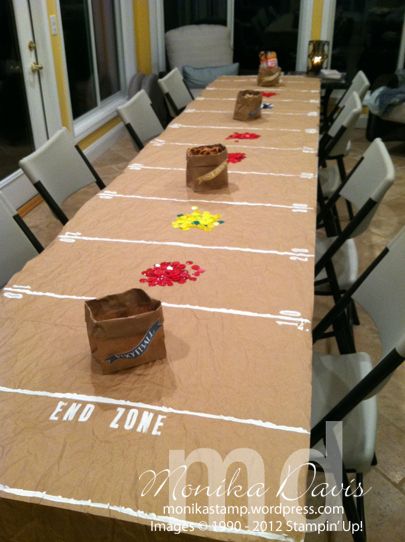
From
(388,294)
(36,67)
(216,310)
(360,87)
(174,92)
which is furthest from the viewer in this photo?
(174,92)

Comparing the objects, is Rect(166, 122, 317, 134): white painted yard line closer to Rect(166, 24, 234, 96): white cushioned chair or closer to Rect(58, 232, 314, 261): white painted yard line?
Rect(58, 232, 314, 261): white painted yard line

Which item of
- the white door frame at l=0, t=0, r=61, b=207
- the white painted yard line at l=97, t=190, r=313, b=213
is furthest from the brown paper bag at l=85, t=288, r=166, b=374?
the white door frame at l=0, t=0, r=61, b=207

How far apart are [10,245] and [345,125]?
186 centimetres

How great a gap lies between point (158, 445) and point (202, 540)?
19cm

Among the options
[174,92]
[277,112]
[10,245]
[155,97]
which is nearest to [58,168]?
[10,245]

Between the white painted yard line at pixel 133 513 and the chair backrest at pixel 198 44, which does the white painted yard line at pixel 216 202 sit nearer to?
the white painted yard line at pixel 133 513

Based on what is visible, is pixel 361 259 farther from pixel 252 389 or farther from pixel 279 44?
pixel 279 44

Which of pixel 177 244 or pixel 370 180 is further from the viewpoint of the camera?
pixel 370 180

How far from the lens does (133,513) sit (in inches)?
33.8

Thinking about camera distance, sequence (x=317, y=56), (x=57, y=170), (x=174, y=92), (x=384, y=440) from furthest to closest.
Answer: (x=317, y=56) < (x=174, y=92) < (x=57, y=170) < (x=384, y=440)

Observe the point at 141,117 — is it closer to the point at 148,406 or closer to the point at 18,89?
the point at 18,89

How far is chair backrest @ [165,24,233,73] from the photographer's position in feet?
18.4

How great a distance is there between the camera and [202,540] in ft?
2.74

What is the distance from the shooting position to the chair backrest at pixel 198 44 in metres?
5.61
